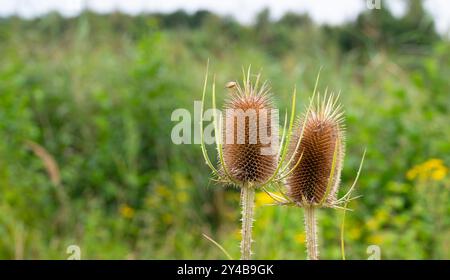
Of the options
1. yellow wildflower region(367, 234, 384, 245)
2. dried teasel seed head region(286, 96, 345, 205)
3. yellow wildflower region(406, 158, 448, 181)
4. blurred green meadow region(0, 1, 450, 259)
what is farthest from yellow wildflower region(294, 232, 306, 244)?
dried teasel seed head region(286, 96, 345, 205)

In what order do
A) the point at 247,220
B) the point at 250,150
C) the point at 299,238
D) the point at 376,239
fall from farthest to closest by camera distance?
the point at 376,239 < the point at 299,238 < the point at 250,150 < the point at 247,220

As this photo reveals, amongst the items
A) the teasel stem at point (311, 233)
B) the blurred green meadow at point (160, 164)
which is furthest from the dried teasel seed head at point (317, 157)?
the blurred green meadow at point (160, 164)

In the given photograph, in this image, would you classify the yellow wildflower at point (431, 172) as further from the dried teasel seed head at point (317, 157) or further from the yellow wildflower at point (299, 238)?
the dried teasel seed head at point (317, 157)

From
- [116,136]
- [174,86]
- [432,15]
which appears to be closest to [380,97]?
[432,15]

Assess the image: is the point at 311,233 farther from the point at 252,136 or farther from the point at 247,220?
the point at 252,136

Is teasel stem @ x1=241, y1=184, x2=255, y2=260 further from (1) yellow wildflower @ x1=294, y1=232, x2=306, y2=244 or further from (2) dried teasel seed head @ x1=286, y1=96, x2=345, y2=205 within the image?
(1) yellow wildflower @ x1=294, y1=232, x2=306, y2=244

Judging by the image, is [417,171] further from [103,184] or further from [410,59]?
[410,59]

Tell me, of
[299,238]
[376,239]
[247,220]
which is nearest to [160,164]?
[299,238]
